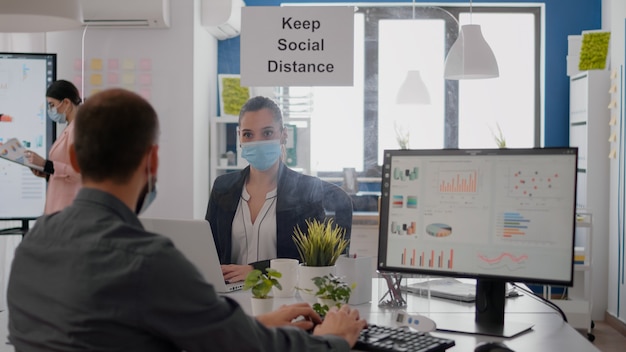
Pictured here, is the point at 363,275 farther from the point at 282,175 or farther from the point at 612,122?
the point at 612,122

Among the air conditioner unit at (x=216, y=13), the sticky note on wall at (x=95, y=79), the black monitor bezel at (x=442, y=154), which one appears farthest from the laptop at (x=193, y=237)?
the air conditioner unit at (x=216, y=13)

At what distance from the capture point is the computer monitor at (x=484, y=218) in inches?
73.9

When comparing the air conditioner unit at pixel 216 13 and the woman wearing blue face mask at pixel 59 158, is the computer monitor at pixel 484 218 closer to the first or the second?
the woman wearing blue face mask at pixel 59 158

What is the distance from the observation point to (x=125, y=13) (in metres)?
4.69

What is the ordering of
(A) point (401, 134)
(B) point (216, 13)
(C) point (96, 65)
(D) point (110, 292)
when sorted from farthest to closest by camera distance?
(A) point (401, 134)
(B) point (216, 13)
(C) point (96, 65)
(D) point (110, 292)

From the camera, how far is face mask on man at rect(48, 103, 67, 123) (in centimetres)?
441

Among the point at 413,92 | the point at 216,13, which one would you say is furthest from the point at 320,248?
the point at 413,92

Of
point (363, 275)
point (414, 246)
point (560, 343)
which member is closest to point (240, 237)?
point (363, 275)

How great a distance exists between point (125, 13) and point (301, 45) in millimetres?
1955

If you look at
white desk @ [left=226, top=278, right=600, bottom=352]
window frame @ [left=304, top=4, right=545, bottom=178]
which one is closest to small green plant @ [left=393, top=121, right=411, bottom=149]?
window frame @ [left=304, top=4, right=545, bottom=178]

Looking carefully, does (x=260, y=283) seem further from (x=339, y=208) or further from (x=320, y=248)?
(x=339, y=208)

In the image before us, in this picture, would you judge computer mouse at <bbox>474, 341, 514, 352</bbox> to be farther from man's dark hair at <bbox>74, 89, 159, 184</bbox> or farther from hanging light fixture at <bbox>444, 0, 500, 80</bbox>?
hanging light fixture at <bbox>444, 0, 500, 80</bbox>

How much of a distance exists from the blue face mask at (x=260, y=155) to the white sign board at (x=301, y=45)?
30cm

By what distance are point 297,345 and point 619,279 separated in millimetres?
4397
